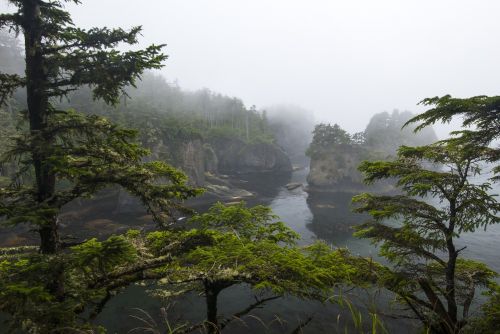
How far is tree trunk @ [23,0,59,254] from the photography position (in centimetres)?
676

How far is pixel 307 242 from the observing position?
3488 centimetres

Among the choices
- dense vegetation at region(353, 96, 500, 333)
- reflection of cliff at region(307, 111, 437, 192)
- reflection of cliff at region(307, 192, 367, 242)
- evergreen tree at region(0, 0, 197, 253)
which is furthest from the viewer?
reflection of cliff at region(307, 111, 437, 192)

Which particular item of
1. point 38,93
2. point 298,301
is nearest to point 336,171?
point 298,301

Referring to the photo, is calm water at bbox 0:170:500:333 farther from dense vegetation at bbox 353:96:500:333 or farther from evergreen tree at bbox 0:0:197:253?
evergreen tree at bbox 0:0:197:253

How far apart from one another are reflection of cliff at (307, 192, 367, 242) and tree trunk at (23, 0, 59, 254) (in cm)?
3403

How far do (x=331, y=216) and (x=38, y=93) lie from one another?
46915 millimetres

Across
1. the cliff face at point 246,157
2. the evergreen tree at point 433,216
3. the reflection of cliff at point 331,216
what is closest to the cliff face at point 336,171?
the reflection of cliff at point 331,216

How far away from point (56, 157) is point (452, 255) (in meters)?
10.8

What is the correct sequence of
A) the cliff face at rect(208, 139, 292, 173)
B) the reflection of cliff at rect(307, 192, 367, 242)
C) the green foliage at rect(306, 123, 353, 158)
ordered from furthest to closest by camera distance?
the cliff face at rect(208, 139, 292, 173) → the green foliage at rect(306, 123, 353, 158) → the reflection of cliff at rect(307, 192, 367, 242)

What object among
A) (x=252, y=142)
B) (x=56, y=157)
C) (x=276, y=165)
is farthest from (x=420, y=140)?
(x=56, y=157)

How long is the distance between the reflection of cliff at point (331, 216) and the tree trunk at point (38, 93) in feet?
112

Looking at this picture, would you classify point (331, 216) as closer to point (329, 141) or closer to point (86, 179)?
point (329, 141)

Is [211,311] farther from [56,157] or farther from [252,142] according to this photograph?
[252,142]

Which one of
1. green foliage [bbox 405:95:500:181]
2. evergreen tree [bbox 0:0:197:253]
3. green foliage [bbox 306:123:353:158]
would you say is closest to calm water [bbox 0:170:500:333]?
evergreen tree [bbox 0:0:197:253]
